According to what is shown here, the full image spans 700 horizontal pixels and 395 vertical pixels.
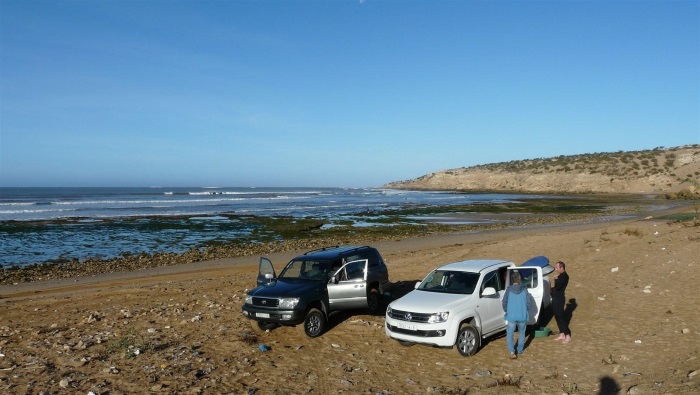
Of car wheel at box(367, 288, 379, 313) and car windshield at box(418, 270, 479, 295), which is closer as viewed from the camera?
car windshield at box(418, 270, 479, 295)

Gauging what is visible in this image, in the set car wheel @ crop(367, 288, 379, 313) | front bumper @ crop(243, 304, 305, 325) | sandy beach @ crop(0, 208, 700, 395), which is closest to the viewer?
sandy beach @ crop(0, 208, 700, 395)

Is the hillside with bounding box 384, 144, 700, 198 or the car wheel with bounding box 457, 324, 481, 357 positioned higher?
the hillside with bounding box 384, 144, 700, 198

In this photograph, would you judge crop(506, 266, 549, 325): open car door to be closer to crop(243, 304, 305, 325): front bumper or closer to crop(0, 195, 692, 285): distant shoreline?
crop(243, 304, 305, 325): front bumper

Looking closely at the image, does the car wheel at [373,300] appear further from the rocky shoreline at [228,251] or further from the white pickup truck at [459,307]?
the rocky shoreline at [228,251]

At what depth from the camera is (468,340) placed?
10641 millimetres

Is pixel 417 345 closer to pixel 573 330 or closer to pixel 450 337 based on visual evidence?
pixel 450 337

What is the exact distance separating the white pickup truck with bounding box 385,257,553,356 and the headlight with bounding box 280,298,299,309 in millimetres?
2148

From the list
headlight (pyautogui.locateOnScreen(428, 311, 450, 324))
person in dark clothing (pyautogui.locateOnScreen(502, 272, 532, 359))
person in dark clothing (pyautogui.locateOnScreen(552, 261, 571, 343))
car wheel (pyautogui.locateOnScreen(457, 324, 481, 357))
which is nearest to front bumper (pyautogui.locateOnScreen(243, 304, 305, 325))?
headlight (pyautogui.locateOnScreen(428, 311, 450, 324))

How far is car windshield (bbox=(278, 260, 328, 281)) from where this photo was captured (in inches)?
519

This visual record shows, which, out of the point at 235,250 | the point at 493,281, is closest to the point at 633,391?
the point at 493,281

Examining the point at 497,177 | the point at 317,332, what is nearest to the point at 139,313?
the point at 317,332

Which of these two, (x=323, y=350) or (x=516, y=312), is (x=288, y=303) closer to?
(x=323, y=350)

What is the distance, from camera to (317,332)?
12.3 meters

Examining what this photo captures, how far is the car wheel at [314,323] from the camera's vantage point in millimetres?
12148
